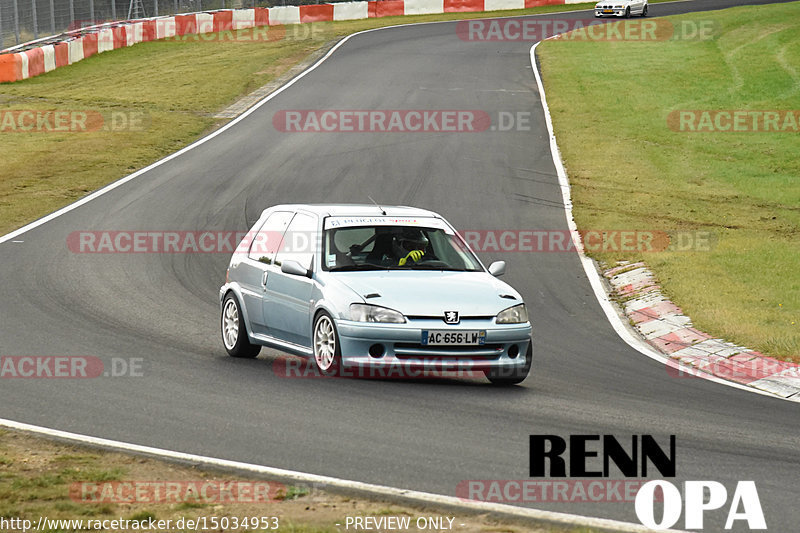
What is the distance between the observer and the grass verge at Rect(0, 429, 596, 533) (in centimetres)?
631

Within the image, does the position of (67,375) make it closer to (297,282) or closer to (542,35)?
(297,282)

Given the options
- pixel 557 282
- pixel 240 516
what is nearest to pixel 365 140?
pixel 557 282

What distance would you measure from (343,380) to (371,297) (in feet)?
2.62

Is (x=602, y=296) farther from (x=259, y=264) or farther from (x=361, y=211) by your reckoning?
(x=259, y=264)

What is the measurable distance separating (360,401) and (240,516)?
10.3ft

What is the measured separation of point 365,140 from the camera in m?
28.2

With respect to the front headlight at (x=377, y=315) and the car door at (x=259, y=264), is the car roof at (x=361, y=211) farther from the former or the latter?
the front headlight at (x=377, y=315)

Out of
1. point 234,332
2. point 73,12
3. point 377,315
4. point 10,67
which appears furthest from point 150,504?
point 73,12

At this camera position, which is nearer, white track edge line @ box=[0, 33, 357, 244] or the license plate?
the license plate

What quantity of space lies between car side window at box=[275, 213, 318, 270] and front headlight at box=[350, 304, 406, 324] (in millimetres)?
1098

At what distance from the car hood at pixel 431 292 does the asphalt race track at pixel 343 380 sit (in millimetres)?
722

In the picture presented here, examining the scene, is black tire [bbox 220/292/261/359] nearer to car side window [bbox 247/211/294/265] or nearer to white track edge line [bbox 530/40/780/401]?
car side window [bbox 247/211/294/265]

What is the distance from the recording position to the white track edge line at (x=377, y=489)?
253 inches

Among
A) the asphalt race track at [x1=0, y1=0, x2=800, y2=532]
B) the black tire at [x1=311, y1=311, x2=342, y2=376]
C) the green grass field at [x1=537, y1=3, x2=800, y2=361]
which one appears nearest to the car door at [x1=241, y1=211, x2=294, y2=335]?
the asphalt race track at [x1=0, y1=0, x2=800, y2=532]
